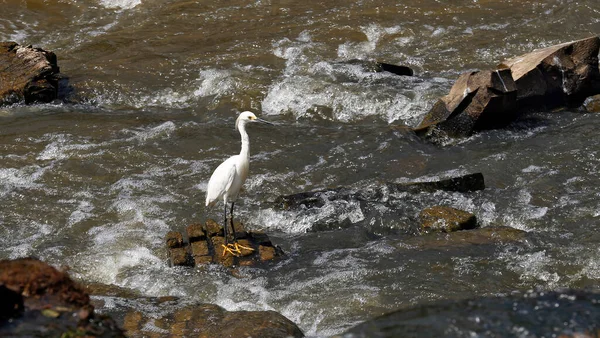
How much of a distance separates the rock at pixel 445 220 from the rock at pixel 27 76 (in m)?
6.42

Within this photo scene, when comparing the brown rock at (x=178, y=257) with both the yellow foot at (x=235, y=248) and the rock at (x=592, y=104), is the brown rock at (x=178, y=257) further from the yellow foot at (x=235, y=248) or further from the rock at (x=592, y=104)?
the rock at (x=592, y=104)

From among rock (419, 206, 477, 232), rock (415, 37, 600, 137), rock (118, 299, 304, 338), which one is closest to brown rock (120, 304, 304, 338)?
rock (118, 299, 304, 338)

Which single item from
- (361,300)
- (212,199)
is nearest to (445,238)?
(361,300)

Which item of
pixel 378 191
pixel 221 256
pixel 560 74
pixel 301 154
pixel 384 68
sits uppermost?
pixel 560 74

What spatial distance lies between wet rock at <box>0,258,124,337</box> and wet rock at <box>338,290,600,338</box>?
3.72 feet

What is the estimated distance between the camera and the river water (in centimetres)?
634

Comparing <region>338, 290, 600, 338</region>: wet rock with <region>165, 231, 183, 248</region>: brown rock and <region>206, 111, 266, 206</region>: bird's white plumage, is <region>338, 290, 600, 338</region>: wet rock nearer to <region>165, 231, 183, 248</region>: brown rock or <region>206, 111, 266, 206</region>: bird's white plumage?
<region>165, 231, 183, 248</region>: brown rock

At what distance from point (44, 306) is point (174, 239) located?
366 centimetres

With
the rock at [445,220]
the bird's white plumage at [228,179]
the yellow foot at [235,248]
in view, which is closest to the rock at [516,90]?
the rock at [445,220]

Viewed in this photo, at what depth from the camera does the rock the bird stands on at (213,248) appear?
6.62 m

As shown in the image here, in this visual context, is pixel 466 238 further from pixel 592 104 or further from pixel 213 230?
pixel 592 104

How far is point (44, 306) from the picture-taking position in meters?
3.20

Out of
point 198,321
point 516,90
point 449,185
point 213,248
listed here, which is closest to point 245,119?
point 213,248

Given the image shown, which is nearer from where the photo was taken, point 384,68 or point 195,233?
point 195,233
